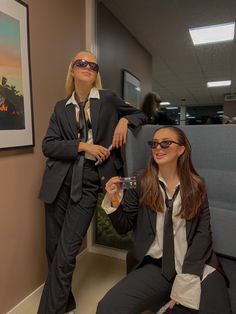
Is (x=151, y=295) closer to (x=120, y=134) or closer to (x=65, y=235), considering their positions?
(x=65, y=235)

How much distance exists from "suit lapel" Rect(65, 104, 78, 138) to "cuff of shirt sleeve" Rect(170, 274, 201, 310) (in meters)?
0.96

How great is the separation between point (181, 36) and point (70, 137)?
5.45 ft

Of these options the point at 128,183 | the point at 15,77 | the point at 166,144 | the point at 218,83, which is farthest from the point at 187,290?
the point at 218,83

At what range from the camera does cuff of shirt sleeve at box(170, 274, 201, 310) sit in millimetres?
1170

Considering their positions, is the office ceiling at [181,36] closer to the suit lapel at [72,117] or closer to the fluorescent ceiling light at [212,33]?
the fluorescent ceiling light at [212,33]

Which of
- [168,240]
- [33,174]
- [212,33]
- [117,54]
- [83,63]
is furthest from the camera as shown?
[117,54]

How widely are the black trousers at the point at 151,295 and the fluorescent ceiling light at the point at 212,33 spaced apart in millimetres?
1993

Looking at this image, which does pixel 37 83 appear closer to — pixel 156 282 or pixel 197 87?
pixel 156 282

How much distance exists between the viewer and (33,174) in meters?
1.83

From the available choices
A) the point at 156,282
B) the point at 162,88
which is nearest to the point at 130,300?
the point at 156,282

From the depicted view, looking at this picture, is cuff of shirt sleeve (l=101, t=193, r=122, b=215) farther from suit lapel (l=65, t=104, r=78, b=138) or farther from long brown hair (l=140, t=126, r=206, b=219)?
suit lapel (l=65, t=104, r=78, b=138)

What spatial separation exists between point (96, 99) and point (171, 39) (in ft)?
4.83

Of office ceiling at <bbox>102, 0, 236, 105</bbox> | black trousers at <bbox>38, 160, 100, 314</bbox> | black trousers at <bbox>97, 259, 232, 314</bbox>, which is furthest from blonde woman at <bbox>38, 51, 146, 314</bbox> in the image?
office ceiling at <bbox>102, 0, 236, 105</bbox>

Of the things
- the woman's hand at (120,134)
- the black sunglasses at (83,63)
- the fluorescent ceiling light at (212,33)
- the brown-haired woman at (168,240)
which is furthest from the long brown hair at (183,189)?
the fluorescent ceiling light at (212,33)
